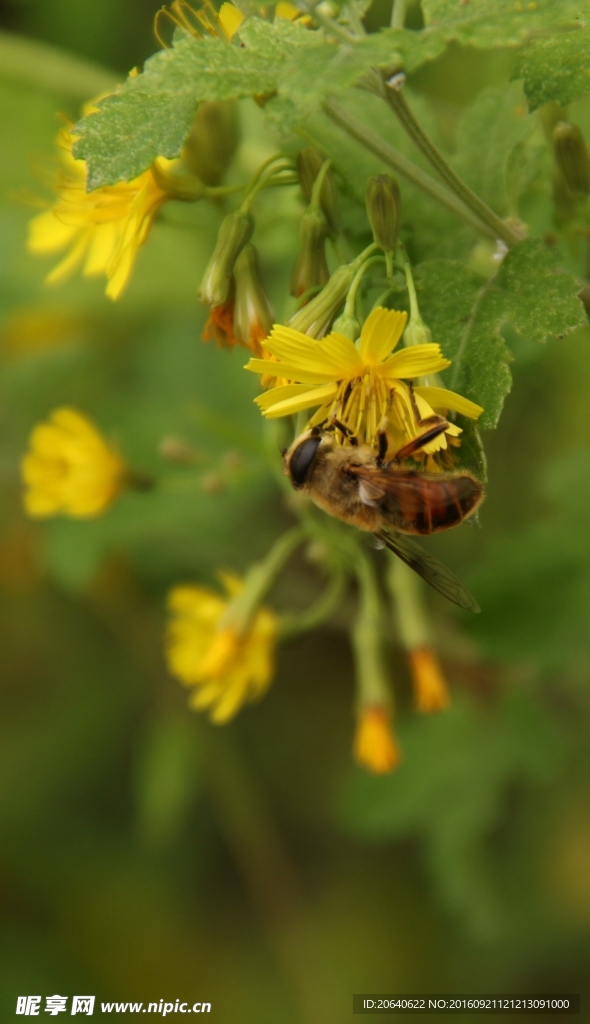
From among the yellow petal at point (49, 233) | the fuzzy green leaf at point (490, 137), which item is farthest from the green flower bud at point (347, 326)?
the yellow petal at point (49, 233)

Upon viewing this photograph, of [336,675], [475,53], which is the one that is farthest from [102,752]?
[475,53]

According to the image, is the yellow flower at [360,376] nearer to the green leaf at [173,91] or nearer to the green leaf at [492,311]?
the green leaf at [492,311]

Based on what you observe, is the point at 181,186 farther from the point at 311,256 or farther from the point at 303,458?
the point at 303,458

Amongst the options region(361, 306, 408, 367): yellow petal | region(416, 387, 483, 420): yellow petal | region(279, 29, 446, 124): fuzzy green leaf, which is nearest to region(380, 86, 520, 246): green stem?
region(279, 29, 446, 124): fuzzy green leaf

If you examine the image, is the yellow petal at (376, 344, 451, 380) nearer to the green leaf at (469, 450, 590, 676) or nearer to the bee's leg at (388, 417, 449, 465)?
the bee's leg at (388, 417, 449, 465)

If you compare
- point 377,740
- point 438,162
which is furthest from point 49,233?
point 377,740
